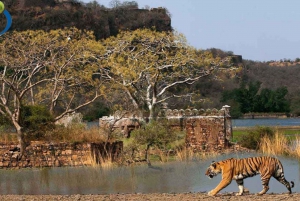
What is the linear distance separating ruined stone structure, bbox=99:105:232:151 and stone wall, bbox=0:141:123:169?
7556 mm

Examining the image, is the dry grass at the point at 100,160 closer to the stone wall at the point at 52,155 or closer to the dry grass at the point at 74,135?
the stone wall at the point at 52,155

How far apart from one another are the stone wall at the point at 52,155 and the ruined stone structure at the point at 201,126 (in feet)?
24.8

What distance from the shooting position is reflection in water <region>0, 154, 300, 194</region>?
15711mm

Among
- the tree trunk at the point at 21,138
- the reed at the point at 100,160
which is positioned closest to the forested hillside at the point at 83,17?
the tree trunk at the point at 21,138

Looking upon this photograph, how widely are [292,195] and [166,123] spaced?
15.7 metres

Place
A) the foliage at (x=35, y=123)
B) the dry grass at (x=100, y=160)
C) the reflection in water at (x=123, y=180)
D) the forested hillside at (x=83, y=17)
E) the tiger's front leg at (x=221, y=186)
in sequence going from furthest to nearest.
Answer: the forested hillside at (x=83, y=17)
the foliage at (x=35, y=123)
the dry grass at (x=100, y=160)
the reflection in water at (x=123, y=180)
the tiger's front leg at (x=221, y=186)

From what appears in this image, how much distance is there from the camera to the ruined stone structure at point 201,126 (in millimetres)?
28781

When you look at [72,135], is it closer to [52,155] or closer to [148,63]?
[52,155]

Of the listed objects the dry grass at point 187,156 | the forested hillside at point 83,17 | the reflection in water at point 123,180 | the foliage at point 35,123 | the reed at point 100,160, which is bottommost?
the reflection in water at point 123,180

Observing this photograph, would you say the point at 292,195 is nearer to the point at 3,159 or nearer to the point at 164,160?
the point at 164,160

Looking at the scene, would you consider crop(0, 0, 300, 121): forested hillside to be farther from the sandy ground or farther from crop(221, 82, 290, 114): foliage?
the sandy ground

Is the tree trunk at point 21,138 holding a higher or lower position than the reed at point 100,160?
higher

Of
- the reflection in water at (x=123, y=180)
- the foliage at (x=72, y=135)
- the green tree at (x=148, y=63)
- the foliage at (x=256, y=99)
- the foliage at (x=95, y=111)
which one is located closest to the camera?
the reflection in water at (x=123, y=180)

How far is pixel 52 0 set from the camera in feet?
309
